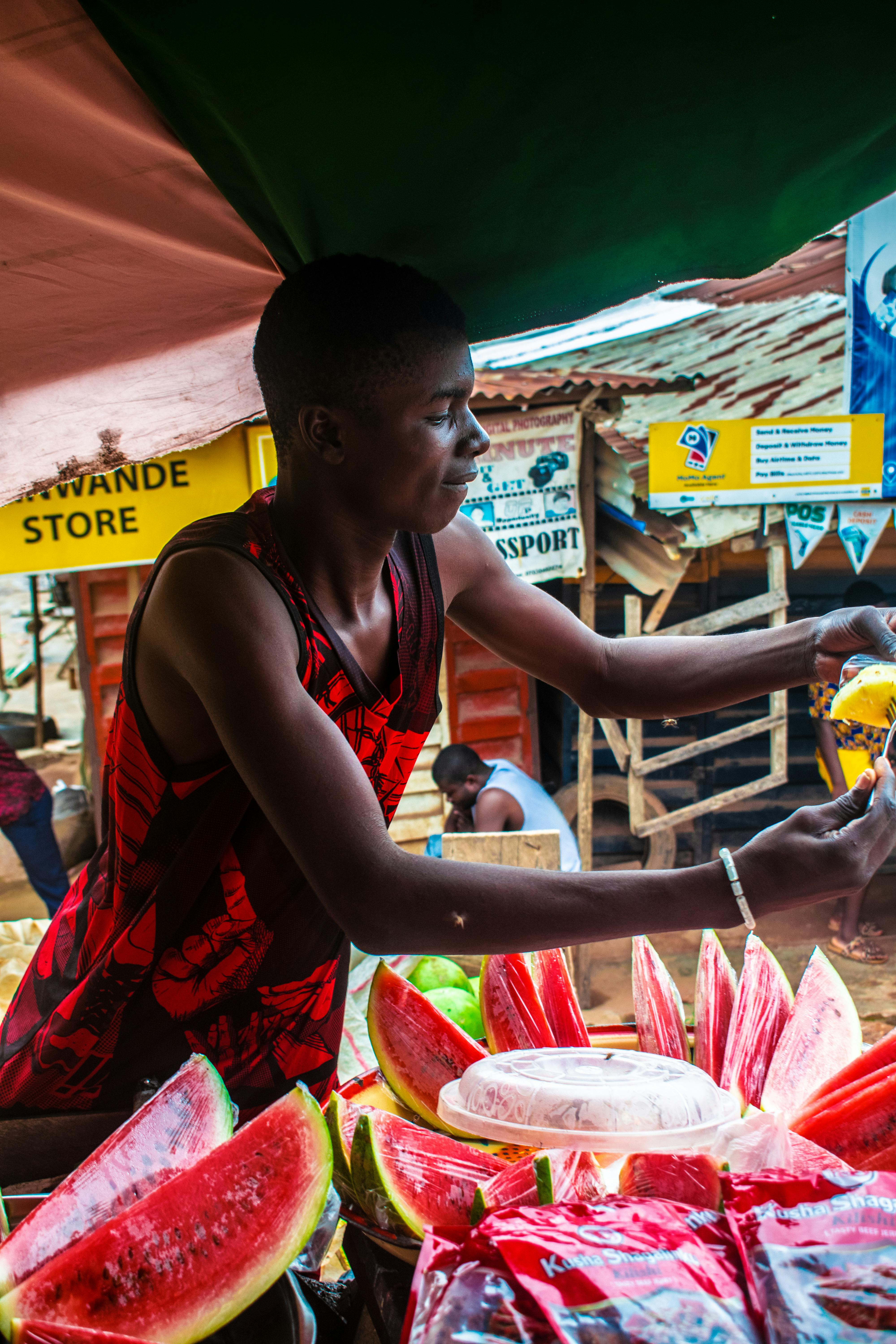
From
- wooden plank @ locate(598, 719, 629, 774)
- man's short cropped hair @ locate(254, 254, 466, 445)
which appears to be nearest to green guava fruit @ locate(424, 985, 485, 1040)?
man's short cropped hair @ locate(254, 254, 466, 445)

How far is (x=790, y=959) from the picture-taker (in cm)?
598

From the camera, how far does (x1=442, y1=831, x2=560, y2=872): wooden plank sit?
3.27 m

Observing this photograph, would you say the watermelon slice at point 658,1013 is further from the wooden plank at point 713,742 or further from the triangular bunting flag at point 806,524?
the triangular bunting flag at point 806,524

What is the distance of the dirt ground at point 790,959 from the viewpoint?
538cm

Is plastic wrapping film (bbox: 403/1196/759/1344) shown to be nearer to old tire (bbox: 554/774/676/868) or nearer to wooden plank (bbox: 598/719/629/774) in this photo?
wooden plank (bbox: 598/719/629/774)

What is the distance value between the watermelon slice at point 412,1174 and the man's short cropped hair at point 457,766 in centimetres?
430

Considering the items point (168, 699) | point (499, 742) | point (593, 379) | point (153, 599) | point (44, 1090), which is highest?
point (593, 379)

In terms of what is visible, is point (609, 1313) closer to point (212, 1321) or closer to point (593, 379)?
point (212, 1321)

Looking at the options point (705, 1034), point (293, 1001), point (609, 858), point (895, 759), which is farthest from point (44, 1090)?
point (609, 858)

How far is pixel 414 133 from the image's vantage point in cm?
108

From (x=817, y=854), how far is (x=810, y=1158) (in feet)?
1.01

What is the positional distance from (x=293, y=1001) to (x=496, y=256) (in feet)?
3.82

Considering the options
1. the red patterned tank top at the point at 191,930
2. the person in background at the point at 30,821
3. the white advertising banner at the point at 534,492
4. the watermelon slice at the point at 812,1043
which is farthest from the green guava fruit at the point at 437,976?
the person in background at the point at 30,821

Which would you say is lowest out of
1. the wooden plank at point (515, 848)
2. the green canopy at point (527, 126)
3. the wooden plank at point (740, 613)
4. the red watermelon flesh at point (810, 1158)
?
the wooden plank at point (515, 848)
